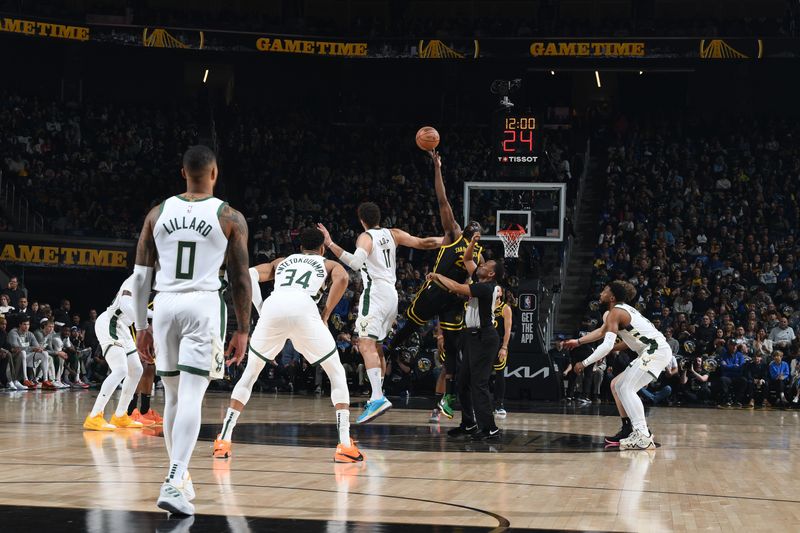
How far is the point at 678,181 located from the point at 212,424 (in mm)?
18626

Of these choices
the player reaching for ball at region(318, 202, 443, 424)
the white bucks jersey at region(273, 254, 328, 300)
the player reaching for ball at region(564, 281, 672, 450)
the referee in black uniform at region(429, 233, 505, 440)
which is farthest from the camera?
the player reaching for ball at region(318, 202, 443, 424)

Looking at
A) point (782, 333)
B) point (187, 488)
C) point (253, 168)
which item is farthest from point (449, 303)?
point (253, 168)

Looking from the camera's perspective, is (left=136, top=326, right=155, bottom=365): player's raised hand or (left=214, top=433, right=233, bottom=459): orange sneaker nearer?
(left=136, top=326, right=155, bottom=365): player's raised hand

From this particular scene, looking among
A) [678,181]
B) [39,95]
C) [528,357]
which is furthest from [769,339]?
[39,95]

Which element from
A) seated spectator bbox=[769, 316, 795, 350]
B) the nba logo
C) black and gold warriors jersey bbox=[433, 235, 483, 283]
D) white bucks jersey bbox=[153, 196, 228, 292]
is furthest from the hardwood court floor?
seated spectator bbox=[769, 316, 795, 350]

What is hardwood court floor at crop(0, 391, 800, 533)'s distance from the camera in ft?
21.0

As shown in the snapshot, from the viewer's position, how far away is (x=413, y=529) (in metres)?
6.04

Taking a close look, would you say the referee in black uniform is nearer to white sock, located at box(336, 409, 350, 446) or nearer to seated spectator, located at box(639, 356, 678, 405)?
white sock, located at box(336, 409, 350, 446)

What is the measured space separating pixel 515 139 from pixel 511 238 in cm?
188

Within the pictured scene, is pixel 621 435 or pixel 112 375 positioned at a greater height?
pixel 112 375

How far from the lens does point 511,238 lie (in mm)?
20016

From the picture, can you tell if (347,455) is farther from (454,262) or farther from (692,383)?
(692,383)

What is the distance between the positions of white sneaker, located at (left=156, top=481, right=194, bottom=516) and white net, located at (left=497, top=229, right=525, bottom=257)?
46.8 feet

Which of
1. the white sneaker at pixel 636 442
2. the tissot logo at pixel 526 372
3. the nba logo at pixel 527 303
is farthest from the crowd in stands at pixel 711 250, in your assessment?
the white sneaker at pixel 636 442
